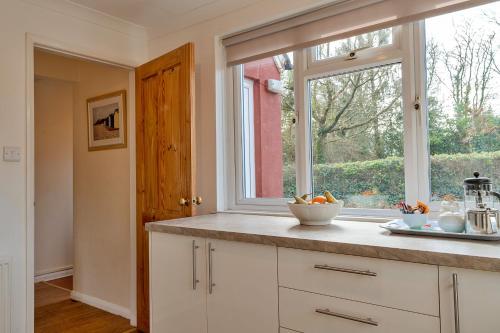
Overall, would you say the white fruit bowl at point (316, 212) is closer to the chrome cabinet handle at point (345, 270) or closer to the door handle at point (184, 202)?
the chrome cabinet handle at point (345, 270)

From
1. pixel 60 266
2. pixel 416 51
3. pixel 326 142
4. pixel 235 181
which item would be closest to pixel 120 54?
pixel 235 181

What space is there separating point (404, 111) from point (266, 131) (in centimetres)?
90

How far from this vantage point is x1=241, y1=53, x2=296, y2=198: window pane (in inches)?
91.3

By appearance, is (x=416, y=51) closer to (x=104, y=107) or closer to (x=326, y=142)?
(x=326, y=142)

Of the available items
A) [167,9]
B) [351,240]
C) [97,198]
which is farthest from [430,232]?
[97,198]

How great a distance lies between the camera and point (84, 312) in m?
3.08

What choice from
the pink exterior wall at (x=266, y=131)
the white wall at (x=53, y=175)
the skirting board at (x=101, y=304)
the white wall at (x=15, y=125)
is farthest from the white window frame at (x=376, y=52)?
the white wall at (x=53, y=175)

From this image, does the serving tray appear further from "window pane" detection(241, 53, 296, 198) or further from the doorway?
the doorway

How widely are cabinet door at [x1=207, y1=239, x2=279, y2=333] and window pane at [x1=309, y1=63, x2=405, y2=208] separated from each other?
78 cm

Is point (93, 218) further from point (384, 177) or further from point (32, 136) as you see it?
point (384, 177)

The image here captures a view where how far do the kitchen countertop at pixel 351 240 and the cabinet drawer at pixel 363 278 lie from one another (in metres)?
0.03

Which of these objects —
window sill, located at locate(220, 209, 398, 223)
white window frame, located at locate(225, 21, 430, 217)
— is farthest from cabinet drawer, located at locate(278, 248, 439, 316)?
white window frame, located at locate(225, 21, 430, 217)

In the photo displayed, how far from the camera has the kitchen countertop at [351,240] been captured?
1075 mm

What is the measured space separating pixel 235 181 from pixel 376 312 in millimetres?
1472
